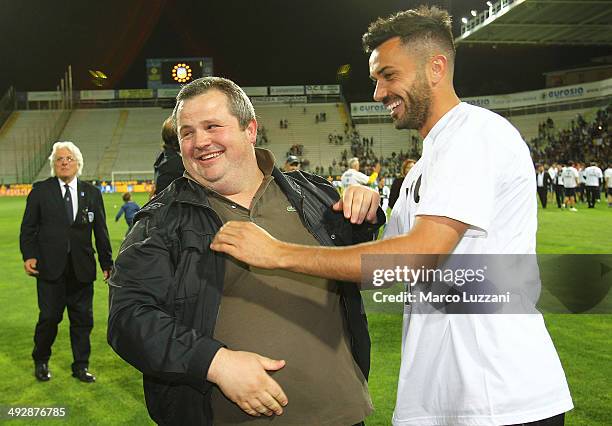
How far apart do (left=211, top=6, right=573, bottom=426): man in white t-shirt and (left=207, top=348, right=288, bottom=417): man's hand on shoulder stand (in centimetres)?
36

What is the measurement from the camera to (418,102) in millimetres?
2197

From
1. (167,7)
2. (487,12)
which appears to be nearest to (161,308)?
(487,12)

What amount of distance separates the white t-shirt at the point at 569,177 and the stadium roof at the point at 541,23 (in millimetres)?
9068

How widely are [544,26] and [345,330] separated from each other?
116ft

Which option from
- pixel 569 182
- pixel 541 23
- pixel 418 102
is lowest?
pixel 569 182

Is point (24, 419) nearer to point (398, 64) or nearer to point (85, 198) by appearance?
point (85, 198)

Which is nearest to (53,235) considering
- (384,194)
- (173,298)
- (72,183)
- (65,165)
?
(72,183)

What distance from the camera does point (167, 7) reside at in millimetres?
51406

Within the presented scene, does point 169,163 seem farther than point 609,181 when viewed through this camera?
No

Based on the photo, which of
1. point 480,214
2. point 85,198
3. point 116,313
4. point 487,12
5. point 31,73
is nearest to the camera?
point 480,214

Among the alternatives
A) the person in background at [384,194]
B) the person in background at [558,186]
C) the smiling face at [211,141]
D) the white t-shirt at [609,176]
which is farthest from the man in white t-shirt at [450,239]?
the person in background at [558,186]

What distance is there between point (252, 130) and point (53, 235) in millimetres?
3933

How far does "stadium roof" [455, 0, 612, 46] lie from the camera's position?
30.0 meters

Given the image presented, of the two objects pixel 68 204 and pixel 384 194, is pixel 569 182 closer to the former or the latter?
pixel 384 194
